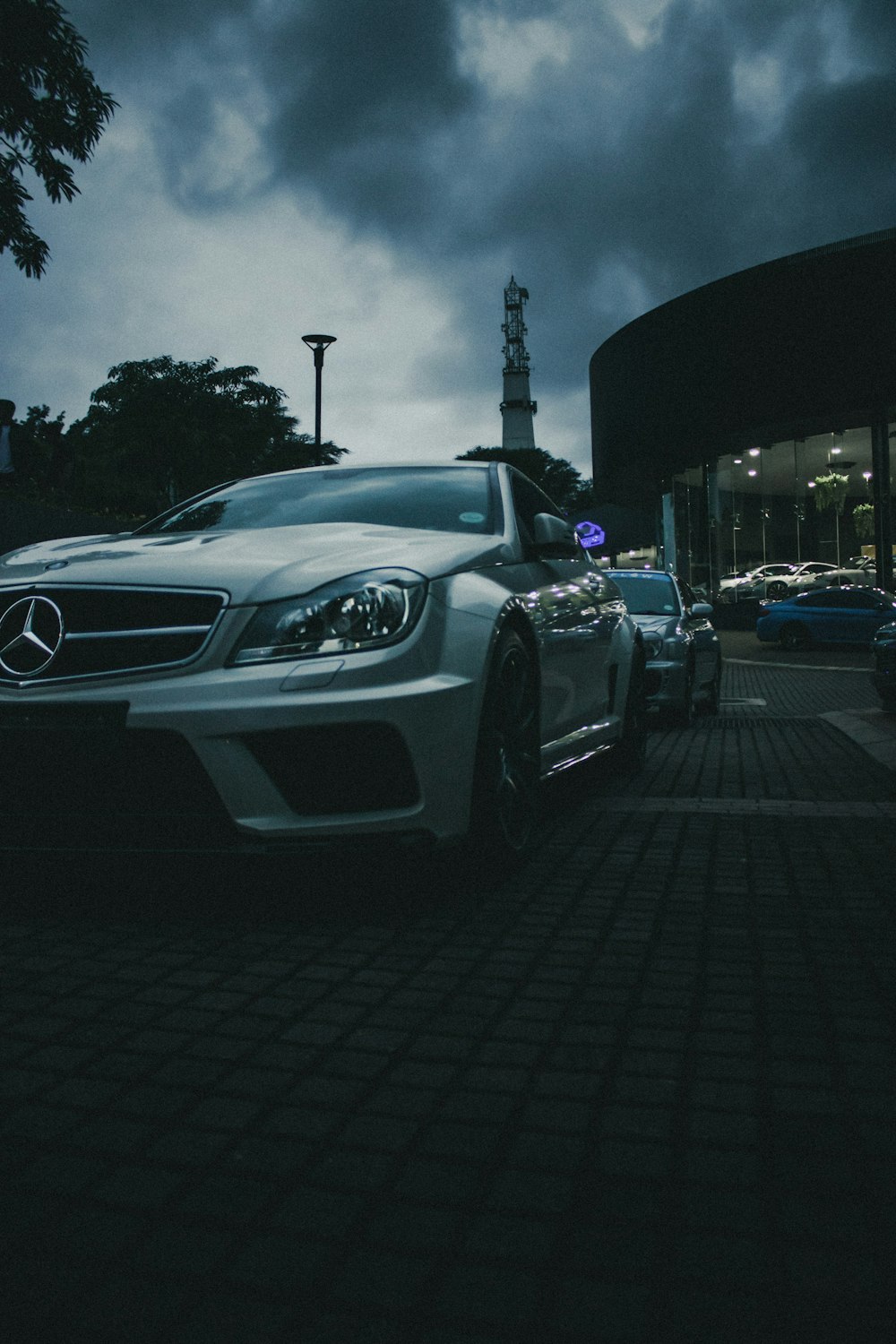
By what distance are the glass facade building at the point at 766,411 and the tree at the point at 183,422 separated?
1219 cm

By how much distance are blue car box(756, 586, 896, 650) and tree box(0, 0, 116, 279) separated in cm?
1744

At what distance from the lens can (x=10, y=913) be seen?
4.05m

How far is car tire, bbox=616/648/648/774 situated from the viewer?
7203mm

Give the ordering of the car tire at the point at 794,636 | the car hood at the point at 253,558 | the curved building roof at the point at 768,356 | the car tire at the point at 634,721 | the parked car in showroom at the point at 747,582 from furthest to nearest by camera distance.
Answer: the parked car in showroom at the point at 747,582
the curved building roof at the point at 768,356
the car tire at the point at 794,636
the car tire at the point at 634,721
the car hood at the point at 253,558

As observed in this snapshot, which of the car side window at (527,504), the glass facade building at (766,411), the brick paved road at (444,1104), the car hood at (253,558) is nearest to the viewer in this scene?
the brick paved road at (444,1104)

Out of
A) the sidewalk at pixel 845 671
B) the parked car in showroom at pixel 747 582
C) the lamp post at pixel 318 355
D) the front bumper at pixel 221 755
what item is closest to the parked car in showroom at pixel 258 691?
the front bumper at pixel 221 755

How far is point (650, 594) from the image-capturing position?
11.7 meters

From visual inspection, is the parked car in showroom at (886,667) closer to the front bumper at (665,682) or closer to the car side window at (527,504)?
the front bumper at (665,682)

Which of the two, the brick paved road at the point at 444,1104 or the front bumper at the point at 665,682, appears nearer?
the brick paved road at the point at 444,1104

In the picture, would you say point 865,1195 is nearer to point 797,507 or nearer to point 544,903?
point 544,903

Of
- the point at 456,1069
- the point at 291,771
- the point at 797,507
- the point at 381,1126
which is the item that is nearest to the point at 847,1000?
the point at 456,1069

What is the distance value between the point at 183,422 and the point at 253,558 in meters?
39.6

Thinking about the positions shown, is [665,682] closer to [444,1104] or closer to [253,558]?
[253,558]

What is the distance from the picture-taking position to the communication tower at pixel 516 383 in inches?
6004
